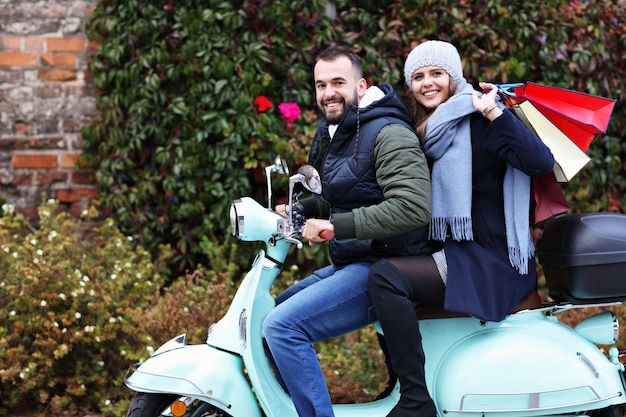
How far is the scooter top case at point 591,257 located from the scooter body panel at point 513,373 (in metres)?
0.19

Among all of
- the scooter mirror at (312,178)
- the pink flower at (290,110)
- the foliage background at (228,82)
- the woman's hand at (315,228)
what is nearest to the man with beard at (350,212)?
the woman's hand at (315,228)

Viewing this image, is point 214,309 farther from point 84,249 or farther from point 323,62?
point 323,62

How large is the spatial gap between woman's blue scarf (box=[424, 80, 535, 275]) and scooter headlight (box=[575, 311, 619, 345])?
35cm

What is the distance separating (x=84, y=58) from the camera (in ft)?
17.6

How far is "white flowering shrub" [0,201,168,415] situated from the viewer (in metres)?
3.84

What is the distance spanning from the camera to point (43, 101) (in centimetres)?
532

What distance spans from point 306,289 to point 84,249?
2420mm

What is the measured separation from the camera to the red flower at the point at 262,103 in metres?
4.94

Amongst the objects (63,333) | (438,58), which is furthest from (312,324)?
(63,333)

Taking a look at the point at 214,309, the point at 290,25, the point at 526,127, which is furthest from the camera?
the point at 290,25

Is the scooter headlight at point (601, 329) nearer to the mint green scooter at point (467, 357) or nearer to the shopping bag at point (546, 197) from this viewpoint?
the mint green scooter at point (467, 357)

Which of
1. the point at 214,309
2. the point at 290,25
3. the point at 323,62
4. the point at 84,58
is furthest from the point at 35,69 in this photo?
the point at 323,62

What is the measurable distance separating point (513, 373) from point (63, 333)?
7.22 feet

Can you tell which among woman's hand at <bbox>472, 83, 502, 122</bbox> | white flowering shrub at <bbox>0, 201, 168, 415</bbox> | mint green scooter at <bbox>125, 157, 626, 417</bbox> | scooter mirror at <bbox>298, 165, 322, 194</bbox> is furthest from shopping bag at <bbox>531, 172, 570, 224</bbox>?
white flowering shrub at <bbox>0, 201, 168, 415</bbox>
